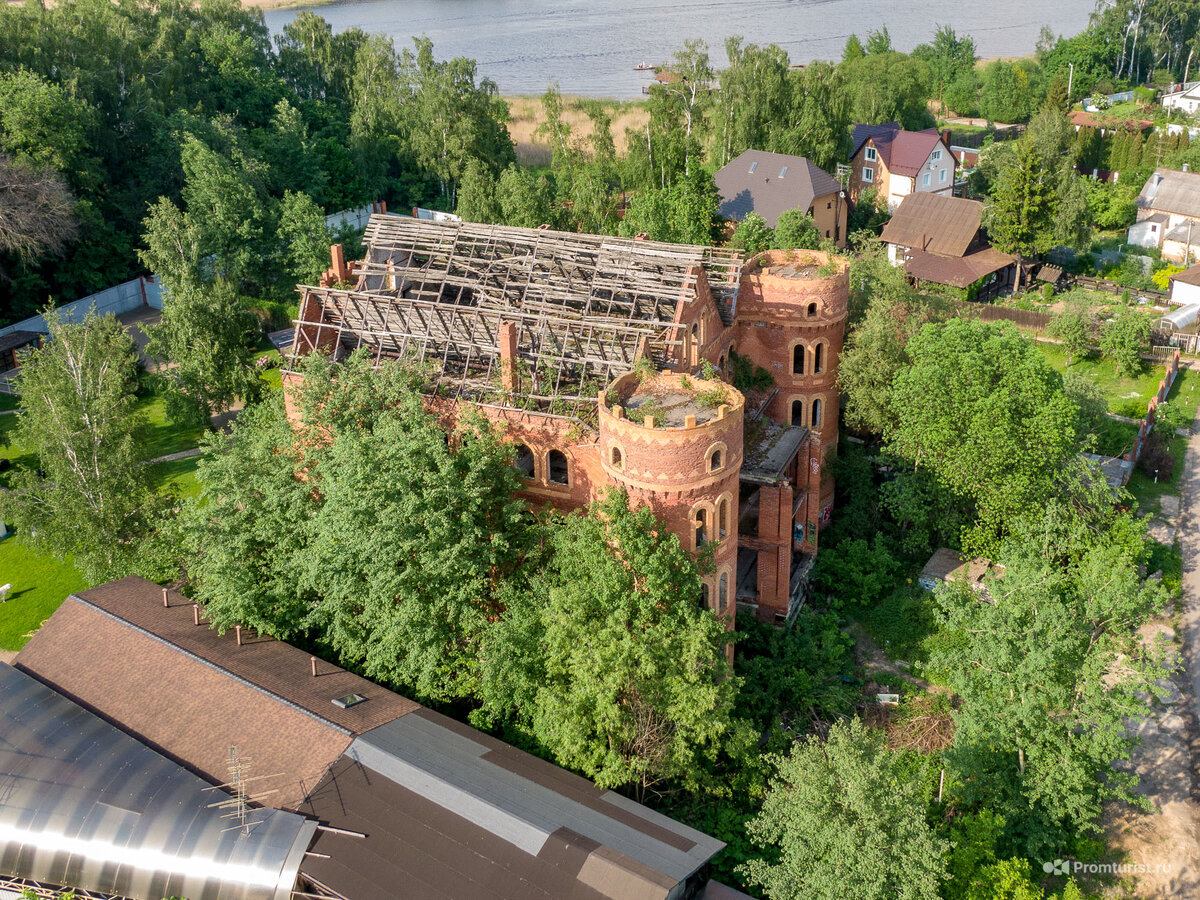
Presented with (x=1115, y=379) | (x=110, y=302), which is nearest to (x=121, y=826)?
(x=110, y=302)

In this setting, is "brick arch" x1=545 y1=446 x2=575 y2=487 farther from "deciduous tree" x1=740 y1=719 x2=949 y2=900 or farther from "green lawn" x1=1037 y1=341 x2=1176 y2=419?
"green lawn" x1=1037 y1=341 x2=1176 y2=419

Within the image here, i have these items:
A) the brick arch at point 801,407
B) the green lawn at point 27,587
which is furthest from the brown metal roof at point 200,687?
the brick arch at point 801,407

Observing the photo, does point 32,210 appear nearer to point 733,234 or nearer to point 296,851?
point 733,234

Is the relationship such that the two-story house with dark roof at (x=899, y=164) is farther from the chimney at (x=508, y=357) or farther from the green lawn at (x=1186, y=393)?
the chimney at (x=508, y=357)

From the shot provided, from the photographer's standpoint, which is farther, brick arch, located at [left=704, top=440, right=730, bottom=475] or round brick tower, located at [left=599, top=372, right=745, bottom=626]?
brick arch, located at [left=704, top=440, right=730, bottom=475]

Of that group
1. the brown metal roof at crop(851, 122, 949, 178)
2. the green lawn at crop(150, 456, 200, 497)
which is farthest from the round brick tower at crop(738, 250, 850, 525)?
the brown metal roof at crop(851, 122, 949, 178)

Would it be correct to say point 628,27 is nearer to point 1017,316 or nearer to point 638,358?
point 1017,316
